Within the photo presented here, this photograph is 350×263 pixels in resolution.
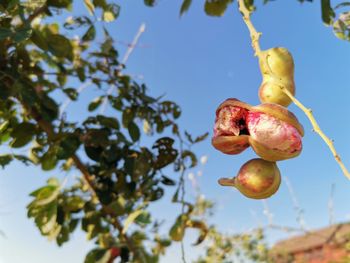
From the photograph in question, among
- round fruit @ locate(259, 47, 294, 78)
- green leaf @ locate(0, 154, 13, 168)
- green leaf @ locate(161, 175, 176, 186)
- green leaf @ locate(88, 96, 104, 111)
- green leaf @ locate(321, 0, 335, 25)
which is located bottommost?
round fruit @ locate(259, 47, 294, 78)

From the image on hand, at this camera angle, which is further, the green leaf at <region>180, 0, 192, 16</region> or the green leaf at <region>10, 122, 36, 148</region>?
the green leaf at <region>10, 122, 36, 148</region>

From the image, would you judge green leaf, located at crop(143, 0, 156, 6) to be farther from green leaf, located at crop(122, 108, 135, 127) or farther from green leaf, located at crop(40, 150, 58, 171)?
green leaf, located at crop(40, 150, 58, 171)

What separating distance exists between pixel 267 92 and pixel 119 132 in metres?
0.81

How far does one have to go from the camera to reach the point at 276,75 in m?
0.57

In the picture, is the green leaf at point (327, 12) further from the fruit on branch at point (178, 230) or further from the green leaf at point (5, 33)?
the green leaf at point (5, 33)

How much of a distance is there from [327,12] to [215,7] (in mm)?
296

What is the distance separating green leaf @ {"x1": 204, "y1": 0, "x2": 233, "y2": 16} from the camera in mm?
1266

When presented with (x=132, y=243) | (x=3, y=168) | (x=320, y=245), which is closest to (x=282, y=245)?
(x=320, y=245)

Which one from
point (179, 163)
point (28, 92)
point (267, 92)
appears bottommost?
point (267, 92)

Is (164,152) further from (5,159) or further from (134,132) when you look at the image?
(5,159)

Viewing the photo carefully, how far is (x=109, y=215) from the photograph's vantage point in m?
1.39

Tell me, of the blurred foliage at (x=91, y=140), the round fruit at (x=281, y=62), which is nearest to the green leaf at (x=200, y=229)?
the blurred foliage at (x=91, y=140)

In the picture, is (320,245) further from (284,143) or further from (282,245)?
(284,143)

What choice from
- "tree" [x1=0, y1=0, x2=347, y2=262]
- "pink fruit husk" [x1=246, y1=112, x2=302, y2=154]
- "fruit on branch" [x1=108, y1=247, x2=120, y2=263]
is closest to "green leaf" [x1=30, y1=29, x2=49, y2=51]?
"tree" [x1=0, y1=0, x2=347, y2=262]
